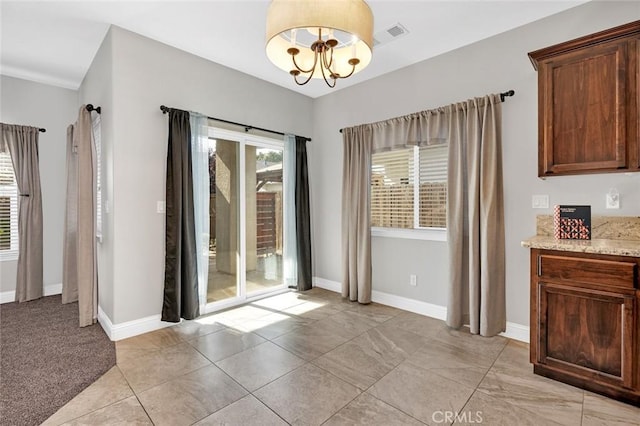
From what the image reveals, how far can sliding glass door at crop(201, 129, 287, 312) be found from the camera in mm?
3842

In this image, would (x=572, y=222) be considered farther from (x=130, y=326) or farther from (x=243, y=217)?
(x=130, y=326)

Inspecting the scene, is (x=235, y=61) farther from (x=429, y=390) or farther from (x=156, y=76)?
(x=429, y=390)

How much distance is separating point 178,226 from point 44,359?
60.0 inches

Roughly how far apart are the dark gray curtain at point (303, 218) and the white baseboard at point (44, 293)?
348 cm

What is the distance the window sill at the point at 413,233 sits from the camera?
355cm

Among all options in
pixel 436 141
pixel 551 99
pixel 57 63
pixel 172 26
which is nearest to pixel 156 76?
pixel 172 26

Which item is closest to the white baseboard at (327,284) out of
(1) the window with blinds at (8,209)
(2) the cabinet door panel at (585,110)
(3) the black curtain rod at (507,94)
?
(2) the cabinet door panel at (585,110)

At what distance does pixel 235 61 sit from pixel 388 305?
3.56 meters

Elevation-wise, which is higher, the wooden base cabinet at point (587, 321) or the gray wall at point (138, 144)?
the gray wall at point (138, 144)

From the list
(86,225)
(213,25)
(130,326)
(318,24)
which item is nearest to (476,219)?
(318,24)

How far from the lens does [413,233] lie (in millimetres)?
3777

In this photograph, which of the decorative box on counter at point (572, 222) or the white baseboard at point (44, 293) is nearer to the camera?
the decorative box on counter at point (572, 222)

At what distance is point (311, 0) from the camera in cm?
153

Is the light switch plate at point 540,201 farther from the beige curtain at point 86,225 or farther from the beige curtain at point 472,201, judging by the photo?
the beige curtain at point 86,225
